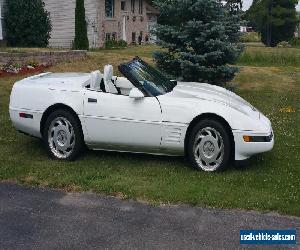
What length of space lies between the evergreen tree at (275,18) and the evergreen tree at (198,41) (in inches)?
1247

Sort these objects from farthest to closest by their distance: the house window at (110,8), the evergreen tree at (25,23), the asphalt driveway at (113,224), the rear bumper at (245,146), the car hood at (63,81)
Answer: the house window at (110,8)
the evergreen tree at (25,23)
the car hood at (63,81)
the rear bumper at (245,146)
the asphalt driveway at (113,224)

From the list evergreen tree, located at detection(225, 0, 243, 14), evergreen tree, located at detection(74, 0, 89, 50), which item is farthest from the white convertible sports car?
evergreen tree, located at detection(74, 0, 89, 50)

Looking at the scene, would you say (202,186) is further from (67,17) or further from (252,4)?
(252,4)

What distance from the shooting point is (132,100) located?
20.0ft

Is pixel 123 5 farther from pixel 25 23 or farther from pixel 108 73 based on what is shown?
pixel 108 73

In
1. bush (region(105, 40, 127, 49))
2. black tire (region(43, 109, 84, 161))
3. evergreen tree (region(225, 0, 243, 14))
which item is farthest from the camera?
bush (region(105, 40, 127, 49))

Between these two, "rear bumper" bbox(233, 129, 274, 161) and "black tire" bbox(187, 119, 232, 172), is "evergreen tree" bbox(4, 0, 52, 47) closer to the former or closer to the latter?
"black tire" bbox(187, 119, 232, 172)

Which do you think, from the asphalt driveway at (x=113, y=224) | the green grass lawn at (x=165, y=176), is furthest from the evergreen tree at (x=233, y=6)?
the asphalt driveway at (x=113, y=224)

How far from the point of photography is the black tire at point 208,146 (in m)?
A: 5.85

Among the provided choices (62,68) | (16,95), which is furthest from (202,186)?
(62,68)

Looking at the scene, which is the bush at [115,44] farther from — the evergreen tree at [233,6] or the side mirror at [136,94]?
the side mirror at [136,94]

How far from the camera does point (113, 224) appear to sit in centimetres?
450

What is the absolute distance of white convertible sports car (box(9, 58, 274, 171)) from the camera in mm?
5883

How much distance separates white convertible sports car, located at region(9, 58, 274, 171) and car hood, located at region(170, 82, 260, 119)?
1 cm
